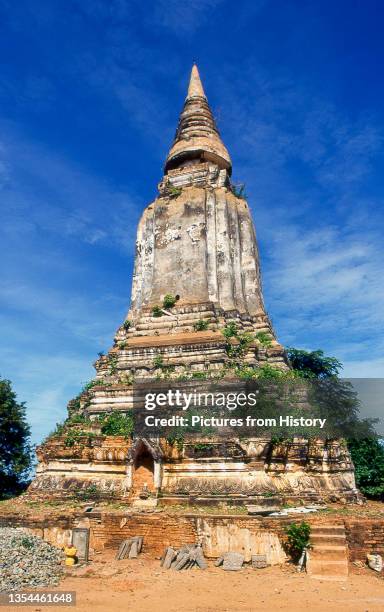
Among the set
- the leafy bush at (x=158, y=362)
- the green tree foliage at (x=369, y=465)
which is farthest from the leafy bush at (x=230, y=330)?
the green tree foliage at (x=369, y=465)

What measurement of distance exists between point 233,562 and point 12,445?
16.5 m

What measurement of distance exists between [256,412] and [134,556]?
5.30m

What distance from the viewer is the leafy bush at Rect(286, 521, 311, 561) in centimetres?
979

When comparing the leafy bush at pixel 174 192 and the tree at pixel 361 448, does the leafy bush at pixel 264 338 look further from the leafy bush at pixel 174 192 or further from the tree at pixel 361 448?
the leafy bush at pixel 174 192

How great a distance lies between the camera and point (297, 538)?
9.85 metres

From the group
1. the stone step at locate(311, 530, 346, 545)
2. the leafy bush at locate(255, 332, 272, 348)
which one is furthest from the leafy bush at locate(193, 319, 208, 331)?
the stone step at locate(311, 530, 346, 545)

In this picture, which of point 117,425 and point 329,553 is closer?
point 329,553

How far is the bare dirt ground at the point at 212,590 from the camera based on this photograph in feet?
25.3

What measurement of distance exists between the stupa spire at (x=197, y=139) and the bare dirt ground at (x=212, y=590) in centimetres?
1983

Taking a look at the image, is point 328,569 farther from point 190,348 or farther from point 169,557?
point 190,348

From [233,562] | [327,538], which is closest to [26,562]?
[233,562]

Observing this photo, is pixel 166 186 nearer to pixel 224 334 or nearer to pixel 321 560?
pixel 224 334

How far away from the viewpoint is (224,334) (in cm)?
1781

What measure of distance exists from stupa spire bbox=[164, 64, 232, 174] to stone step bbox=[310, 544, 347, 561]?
64.6 feet
